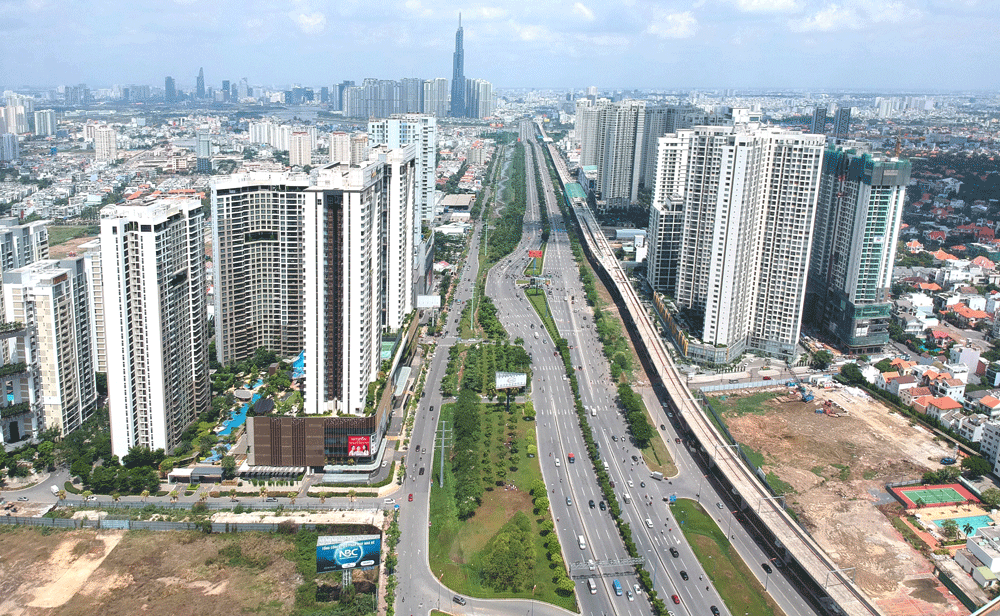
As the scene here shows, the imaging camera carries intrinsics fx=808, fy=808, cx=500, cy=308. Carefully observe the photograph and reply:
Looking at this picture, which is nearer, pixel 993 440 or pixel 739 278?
pixel 993 440

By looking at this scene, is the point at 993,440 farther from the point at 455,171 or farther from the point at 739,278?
the point at 455,171

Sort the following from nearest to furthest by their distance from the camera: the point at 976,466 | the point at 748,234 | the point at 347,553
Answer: the point at 347,553
the point at 976,466
the point at 748,234

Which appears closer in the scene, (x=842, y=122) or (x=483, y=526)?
(x=483, y=526)

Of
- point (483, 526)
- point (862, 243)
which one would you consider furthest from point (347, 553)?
point (862, 243)

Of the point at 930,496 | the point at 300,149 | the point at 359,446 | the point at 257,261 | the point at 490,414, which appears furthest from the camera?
the point at 300,149

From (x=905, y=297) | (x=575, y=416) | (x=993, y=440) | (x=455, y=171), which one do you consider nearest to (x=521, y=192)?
(x=455, y=171)

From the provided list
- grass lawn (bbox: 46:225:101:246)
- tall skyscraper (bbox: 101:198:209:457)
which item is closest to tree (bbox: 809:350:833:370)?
tall skyscraper (bbox: 101:198:209:457)

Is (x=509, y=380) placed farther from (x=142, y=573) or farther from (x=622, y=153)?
(x=622, y=153)
